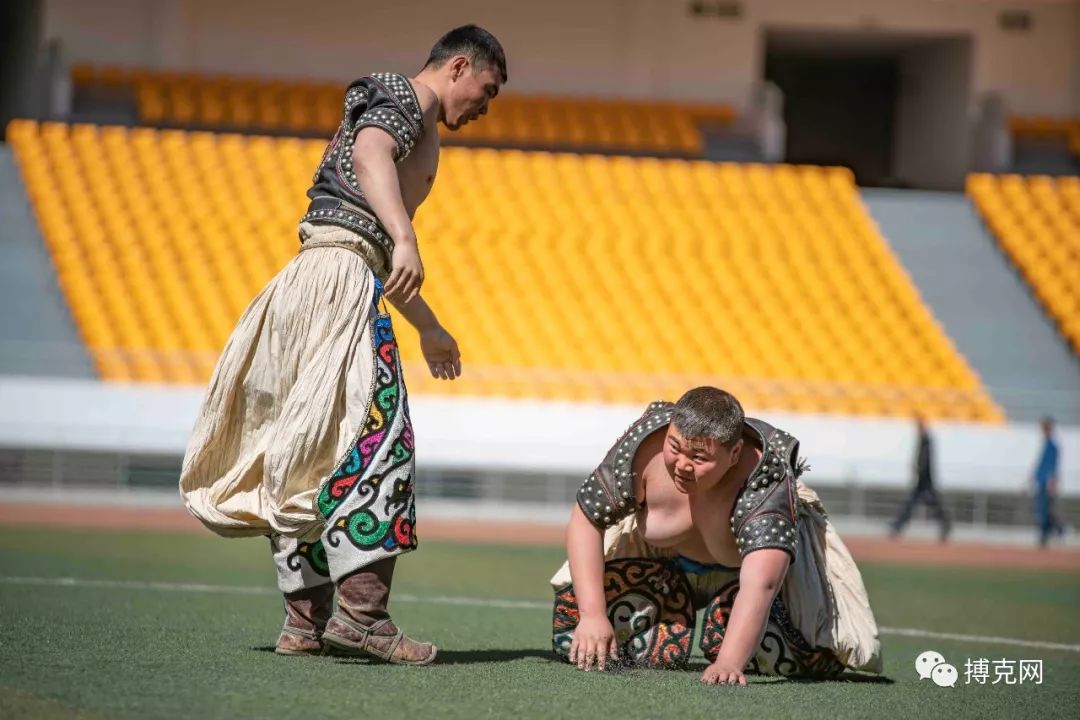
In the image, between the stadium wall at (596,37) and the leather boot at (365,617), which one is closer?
the leather boot at (365,617)

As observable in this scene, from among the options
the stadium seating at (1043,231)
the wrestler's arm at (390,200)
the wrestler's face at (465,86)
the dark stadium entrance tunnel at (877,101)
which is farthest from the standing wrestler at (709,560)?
the dark stadium entrance tunnel at (877,101)

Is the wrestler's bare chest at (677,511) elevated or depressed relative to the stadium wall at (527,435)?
elevated

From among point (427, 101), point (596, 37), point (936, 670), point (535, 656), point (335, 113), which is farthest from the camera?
point (596, 37)

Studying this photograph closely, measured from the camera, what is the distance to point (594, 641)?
4.50 m

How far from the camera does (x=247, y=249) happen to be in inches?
761

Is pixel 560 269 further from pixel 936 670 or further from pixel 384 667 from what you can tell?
pixel 384 667

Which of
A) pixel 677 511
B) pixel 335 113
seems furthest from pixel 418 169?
pixel 335 113

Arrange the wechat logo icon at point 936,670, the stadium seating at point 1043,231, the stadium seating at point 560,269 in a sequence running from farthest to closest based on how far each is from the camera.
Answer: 1. the stadium seating at point 1043,231
2. the stadium seating at point 560,269
3. the wechat logo icon at point 936,670

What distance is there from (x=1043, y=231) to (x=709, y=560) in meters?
18.3

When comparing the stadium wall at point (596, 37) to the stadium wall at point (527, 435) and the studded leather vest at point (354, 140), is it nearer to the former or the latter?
the stadium wall at point (527, 435)

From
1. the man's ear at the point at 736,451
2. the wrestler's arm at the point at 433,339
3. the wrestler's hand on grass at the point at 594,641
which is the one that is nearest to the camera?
the man's ear at the point at 736,451

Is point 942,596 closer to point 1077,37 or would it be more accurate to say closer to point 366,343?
Result: point 366,343

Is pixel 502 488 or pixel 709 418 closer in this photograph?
pixel 709 418

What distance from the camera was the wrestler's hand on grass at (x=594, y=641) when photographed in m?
4.50
